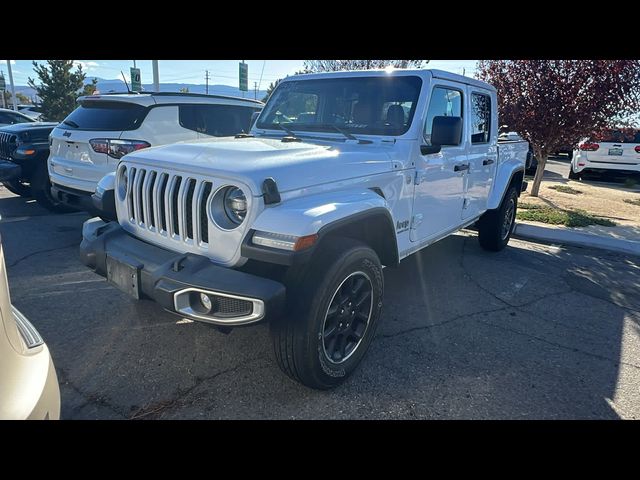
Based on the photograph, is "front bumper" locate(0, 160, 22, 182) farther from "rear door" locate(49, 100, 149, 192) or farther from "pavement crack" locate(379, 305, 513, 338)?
"pavement crack" locate(379, 305, 513, 338)

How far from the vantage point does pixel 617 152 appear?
12.7 m

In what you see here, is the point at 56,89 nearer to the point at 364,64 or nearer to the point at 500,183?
the point at 364,64

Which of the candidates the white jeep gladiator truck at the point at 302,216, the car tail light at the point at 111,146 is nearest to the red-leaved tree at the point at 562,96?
the white jeep gladiator truck at the point at 302,216

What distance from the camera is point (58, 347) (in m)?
3.12

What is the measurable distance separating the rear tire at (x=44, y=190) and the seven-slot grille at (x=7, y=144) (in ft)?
1.89

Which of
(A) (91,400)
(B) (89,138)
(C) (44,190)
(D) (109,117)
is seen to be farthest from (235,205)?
(C) (44,190)

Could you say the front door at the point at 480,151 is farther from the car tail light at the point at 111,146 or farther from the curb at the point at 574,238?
the car tail light at the point at 111,146

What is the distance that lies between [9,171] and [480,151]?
6.66 metres

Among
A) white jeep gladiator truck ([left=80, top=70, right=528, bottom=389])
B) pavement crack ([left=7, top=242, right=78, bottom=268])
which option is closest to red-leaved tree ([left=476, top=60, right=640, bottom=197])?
white jeep gladiator truck ([left=80, top=70, right=528, bottom=389])

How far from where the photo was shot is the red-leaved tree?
8.06 m

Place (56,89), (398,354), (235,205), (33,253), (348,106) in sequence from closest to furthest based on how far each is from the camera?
1. (235,205)
2. (398,354)
3. (348,106)
4. (33,253)
5. (56,89)

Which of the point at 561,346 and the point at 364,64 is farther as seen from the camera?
the point at 364,64

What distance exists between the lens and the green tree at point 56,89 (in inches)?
810

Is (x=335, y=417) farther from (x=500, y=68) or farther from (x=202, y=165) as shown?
(x=500, y=68)
